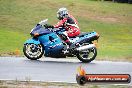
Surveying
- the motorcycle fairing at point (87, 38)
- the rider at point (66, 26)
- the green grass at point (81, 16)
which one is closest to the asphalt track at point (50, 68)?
the motorcycle fairing at point (87, 38)

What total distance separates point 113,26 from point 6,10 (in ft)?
29.8

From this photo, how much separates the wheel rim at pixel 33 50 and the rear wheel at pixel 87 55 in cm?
124

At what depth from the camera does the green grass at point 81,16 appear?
1592 inches

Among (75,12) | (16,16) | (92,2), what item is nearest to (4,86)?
(16,16)

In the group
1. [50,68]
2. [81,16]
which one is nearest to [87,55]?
[50,68]

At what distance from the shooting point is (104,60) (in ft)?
62.1

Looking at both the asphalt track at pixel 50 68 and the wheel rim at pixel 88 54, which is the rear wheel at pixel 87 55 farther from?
the asphalt track at pixel 50 68

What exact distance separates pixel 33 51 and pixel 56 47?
0.76 meters

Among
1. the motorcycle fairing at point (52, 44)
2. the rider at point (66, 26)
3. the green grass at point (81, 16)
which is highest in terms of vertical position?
the rider at point (66, 26)

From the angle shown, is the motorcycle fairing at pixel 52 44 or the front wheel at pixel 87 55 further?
the motorcycle fairing at pixel 52 44

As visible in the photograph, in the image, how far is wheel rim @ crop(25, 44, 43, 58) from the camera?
1805 centimetres

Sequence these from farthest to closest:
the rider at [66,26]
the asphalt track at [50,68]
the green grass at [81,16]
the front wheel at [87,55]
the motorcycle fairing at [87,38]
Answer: the green grass at [81,16]
the rider at [66,26]
the motorcycle fairing at [87,38]
the front wheel at [87,55]
the asphalt track at [50,68]

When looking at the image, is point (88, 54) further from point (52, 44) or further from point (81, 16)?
point (81, 16)

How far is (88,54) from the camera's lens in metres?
18.1
